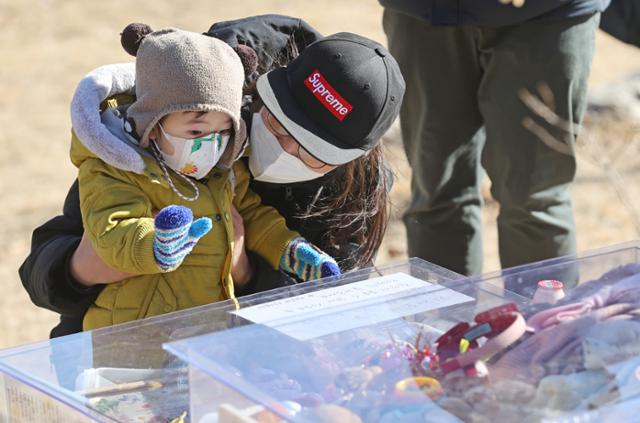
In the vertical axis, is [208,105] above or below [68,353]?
above

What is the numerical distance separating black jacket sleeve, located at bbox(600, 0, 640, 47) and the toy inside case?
1255 mm

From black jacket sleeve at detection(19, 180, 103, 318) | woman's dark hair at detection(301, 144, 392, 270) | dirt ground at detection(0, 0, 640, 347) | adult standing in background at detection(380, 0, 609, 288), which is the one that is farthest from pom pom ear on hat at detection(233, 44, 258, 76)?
adult standing in background at detection(380, 0, 609, 288)

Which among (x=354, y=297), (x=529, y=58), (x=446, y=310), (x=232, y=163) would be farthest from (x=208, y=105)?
(x=529, y=58)

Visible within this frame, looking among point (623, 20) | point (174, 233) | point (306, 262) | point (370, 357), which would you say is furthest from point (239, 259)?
point (623, 20)

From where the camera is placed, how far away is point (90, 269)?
2.02m

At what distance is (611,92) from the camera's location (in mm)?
5203

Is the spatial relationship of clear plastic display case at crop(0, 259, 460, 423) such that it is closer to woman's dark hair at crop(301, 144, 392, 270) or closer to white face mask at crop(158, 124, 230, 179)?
white face mask at crop(158, 124, 230, 179)

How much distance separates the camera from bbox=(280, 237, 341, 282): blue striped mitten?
2.09 metres

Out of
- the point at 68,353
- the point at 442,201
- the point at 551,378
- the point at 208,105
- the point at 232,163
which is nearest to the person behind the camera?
the point at 551,378

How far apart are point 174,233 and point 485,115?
53.7 inches

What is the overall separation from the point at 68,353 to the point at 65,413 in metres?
0.13

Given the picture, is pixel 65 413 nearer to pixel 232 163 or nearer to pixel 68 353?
pixel 68 353

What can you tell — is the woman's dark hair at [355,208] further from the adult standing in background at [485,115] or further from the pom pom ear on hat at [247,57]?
the adult standing in background at [485,115]

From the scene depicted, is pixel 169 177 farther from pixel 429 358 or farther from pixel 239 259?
pixel 429 358
